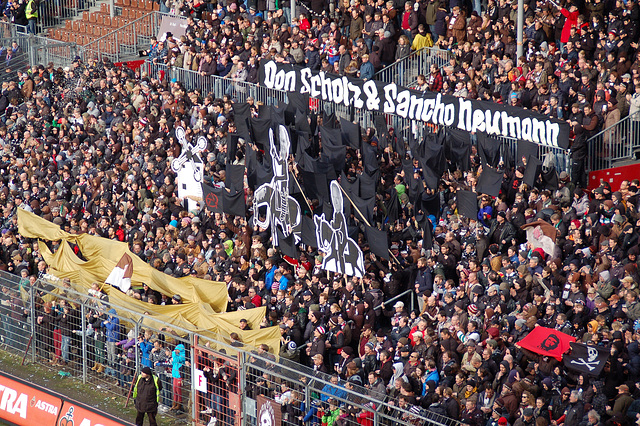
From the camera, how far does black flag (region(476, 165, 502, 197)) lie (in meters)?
22.8

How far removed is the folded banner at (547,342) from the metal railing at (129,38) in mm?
20362

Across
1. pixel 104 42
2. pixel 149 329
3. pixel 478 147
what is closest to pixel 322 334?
pixel 149 329

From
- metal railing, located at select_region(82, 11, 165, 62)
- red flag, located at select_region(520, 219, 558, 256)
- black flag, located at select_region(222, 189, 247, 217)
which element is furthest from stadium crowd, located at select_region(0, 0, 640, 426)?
metal railing, located at select_region(82, 11, 165, 62)

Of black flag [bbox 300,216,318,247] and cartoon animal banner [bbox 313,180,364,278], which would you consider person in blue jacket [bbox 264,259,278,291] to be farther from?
cartoon animal banner [bbox 313,180,364,278]

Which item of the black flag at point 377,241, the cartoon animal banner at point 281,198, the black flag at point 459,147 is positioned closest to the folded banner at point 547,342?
the black flag at point 377,241

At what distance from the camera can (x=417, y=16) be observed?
29.2 m

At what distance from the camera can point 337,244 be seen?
78.5 ft

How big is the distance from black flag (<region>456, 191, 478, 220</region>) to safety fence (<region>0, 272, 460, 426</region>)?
13.2ft

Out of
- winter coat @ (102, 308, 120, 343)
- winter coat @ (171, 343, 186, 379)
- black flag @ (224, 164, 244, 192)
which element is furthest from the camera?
black flag @ (224, 164, 244, 192)

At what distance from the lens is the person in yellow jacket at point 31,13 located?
1570 inches

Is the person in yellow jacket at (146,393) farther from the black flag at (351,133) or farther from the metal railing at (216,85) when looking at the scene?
the metal railing at (216,85)

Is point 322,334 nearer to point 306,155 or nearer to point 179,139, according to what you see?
point 306,155

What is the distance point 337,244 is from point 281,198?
2.03 metres

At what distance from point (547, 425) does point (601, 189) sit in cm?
516
